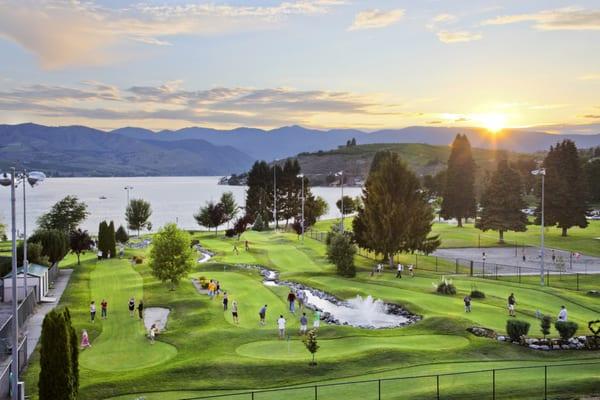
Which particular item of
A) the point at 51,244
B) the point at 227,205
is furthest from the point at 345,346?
the point at 227,205

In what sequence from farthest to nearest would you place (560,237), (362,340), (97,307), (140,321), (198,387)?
1. (560,237)
2. (97,307)
3. (140,321)
4. (362,340)
5. (198,387)

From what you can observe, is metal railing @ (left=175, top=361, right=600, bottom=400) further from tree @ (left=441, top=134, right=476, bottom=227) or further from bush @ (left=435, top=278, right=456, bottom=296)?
tree @ (left=441, top=134, right=476, bottom=227)

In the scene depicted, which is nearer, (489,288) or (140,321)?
(140,321)

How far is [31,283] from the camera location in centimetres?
4619

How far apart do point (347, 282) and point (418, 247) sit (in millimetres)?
14253

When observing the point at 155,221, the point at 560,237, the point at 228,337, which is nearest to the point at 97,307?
the point at 228,337

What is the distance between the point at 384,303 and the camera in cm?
4409

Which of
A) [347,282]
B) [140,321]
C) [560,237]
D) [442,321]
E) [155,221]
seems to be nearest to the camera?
[442,321]

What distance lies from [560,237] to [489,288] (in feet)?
155

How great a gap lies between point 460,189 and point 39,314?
3323 inches

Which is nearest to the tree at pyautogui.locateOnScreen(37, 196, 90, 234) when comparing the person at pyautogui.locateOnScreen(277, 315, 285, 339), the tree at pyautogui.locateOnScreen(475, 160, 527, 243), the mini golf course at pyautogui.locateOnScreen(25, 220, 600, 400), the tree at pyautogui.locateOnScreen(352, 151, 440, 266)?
the mini golf course at pyautogui.locateOnScreen(25, 220, 600, 400)

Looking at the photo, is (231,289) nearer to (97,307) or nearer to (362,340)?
(97,307)

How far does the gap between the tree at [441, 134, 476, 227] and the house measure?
7901cm

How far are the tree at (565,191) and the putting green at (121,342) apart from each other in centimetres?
6622
